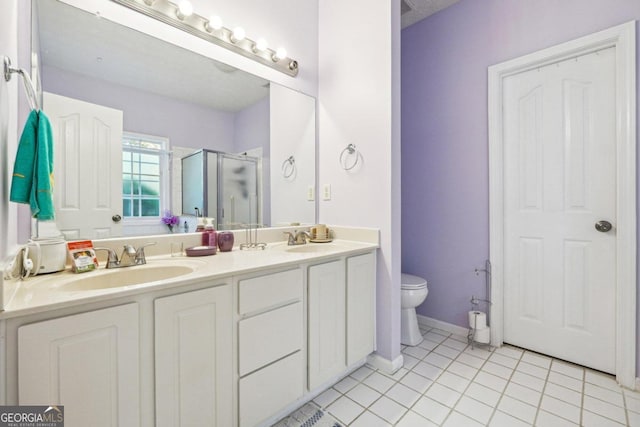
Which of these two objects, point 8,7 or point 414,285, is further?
point 414,285

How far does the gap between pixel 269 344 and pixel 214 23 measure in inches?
67.4

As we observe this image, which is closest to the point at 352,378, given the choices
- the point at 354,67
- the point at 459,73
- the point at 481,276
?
the point at 481,276

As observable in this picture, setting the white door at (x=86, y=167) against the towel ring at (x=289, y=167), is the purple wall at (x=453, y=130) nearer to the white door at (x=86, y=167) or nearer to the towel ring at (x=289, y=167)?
the towel ring at (x=289, y=167)

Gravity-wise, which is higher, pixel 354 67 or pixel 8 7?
pixel 354 67

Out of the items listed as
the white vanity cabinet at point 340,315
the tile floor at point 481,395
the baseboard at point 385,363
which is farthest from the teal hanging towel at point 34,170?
the baseboard at point 385,363

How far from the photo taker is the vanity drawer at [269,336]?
44.3 inches

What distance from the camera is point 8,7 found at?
0.93 metres

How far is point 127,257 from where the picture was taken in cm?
120

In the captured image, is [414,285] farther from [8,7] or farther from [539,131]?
[8,7]

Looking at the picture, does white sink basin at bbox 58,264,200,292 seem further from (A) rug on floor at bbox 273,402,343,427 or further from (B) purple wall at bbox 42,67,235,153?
(A) rug on floor at bbox 273,402,343,427

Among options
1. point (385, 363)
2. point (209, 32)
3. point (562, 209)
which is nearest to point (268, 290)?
point (385, 363)

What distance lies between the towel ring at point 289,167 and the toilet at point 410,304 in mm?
A: 1190

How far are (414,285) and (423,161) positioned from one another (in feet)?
3.62

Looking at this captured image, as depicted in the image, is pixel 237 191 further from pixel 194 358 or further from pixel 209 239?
pixel 194 358
